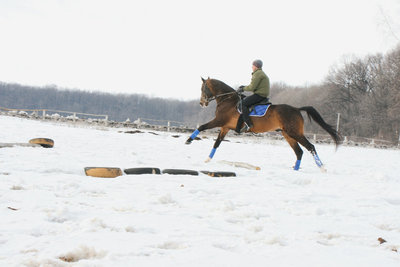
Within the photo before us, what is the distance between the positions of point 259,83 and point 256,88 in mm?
150

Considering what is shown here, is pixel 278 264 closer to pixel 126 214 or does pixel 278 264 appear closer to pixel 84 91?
pixel 126 214

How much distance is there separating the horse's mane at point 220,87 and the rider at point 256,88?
82 cm

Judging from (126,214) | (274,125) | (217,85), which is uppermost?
(217,85)

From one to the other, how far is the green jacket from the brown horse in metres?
0.48

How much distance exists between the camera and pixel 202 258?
7.26 feet

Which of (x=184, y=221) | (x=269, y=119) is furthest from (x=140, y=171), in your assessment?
(x=269, y=119)

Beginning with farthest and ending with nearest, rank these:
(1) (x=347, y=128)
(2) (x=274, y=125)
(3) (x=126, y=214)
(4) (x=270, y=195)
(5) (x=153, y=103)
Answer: (5) (x=153, y=103), (1) (x=347, y=128), (2) (x=274, y=125), (4) (x=270, y=195), (3) (x=126, y=214)

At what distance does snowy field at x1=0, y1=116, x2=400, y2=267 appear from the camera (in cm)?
223

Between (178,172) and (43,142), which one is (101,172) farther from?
(43,142)

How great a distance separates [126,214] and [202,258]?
125cm

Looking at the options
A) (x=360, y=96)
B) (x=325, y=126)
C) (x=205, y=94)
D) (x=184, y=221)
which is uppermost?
(x=360, y=96)

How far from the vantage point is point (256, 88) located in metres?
8.57

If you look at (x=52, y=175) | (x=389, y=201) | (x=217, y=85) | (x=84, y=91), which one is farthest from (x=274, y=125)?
(x=84, y=91)

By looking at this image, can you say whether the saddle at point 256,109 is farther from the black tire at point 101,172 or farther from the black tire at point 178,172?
the black tire at point 101,172
